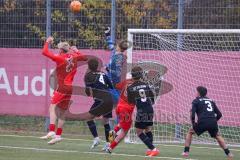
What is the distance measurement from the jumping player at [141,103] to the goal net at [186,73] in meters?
3.17

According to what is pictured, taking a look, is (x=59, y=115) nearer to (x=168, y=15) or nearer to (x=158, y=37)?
(x=158, y=37)

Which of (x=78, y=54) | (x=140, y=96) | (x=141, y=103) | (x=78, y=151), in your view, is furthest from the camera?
(x=78, y=54)

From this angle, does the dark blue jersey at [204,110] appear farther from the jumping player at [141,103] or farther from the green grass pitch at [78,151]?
the jumping player at [141,103]

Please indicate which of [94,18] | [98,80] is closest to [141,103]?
[98,80]

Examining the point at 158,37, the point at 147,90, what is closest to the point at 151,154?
the point at 147,90

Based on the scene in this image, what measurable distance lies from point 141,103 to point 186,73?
13.0 feet

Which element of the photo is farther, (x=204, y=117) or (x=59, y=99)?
(x=59, y=99)

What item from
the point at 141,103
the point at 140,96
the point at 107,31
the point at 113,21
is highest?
the point at 113,21

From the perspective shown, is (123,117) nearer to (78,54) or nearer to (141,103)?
(141,103)

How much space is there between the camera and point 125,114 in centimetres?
1557

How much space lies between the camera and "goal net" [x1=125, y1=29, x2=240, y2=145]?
60.9ft

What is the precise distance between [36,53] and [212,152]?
7.11m

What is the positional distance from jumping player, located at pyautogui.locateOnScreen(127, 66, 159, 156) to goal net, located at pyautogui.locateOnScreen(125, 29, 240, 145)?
3.17 meters

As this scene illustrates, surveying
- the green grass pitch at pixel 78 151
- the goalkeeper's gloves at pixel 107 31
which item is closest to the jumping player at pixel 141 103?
the green grass pitch at pixel 78 151
